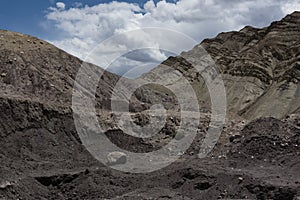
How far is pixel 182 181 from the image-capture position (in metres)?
16.9

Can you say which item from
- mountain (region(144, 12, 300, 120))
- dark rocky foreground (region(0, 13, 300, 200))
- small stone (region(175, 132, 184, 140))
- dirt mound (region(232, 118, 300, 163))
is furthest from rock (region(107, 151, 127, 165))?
mountain (region(144, 12, 300, 120))

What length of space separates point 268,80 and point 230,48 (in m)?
17.5

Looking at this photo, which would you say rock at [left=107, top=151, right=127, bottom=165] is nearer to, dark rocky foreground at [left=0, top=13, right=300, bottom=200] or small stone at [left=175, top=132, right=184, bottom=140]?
dark rocky foreground at [left=0, top=13, right=300, bottom=200]

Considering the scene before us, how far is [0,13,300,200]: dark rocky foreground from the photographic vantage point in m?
16.1

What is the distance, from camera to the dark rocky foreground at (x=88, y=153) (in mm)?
16109

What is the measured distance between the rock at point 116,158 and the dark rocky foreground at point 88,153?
657 mm

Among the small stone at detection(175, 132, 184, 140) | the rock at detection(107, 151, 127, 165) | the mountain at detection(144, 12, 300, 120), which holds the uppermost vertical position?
the mountain at detection(144, 12, 300, 120)

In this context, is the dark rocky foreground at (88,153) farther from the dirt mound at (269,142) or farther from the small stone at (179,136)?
the small stone at (179,136)

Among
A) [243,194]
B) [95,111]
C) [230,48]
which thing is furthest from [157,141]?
[230,48]

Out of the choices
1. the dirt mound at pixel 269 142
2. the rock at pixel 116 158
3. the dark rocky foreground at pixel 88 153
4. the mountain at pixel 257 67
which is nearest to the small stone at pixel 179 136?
the dark rocky foreground at pixel 88 153

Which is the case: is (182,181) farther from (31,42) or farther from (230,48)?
(230,48)

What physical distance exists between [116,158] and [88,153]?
1.82 meters

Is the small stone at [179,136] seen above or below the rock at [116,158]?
above

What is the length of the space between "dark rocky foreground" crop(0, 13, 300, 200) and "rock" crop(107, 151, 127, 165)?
0.66 m
